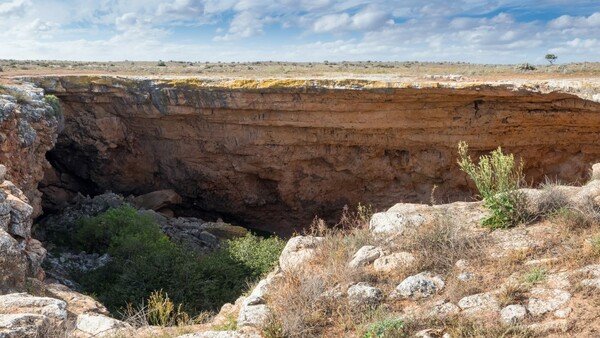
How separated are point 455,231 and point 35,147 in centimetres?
866

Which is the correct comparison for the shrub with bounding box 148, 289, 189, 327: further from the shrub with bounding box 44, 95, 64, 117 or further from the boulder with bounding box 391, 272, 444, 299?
the shrub with bounding box 44, 95, 64, 117

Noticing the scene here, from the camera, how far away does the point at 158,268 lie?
9.00 m

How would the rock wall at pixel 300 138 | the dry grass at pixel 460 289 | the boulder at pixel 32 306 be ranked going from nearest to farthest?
the dry grass at pixel 460 289 → the boulder at pixel 32 306 → the rock wall at pixel 300 138

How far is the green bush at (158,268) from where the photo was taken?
826 cm

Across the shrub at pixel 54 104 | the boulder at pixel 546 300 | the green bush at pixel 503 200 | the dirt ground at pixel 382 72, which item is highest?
the dirt ground at pixel 382 72

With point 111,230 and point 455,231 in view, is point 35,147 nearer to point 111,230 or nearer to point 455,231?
point 111,230

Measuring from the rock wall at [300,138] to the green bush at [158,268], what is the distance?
382 cm

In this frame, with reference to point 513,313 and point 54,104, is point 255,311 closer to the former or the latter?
point 513,313

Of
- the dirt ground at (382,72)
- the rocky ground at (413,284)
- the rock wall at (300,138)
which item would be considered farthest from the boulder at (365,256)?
the dirt ground at (382,72)

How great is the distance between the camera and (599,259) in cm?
434

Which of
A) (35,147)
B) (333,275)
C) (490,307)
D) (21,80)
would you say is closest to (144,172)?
(21,80)

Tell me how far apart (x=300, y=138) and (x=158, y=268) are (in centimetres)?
616

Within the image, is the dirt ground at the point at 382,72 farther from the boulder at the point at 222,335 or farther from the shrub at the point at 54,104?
the boulder at the point at 222,335

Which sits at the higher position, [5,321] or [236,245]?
[5,321]
